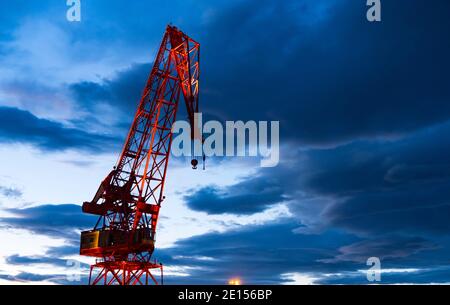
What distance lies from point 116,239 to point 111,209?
5342 mm

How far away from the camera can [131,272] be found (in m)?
87.4

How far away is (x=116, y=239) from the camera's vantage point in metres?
84.1
